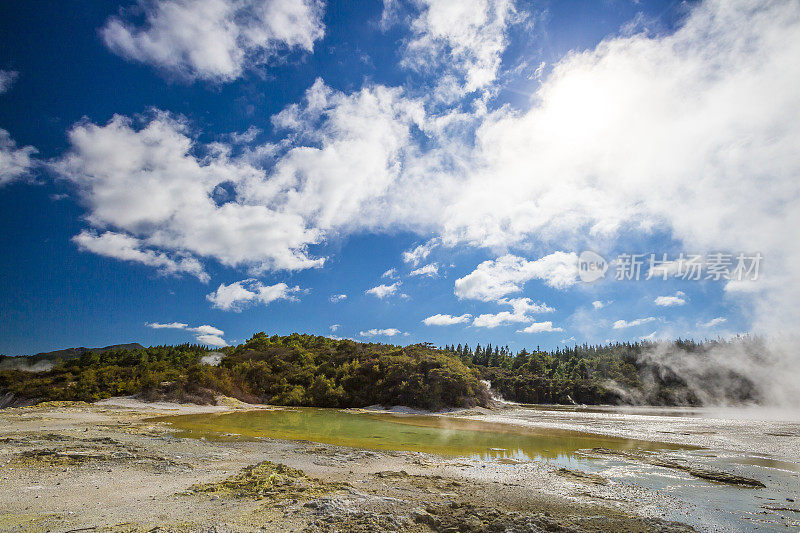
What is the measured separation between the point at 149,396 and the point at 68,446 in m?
24.5

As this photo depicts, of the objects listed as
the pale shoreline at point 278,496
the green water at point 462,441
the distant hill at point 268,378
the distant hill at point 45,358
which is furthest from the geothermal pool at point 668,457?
the distant hill at point 45,358

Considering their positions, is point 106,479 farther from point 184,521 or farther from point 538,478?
point 538,478

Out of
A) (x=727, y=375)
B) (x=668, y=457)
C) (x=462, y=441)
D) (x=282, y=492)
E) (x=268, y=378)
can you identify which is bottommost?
(x=727, y=375)

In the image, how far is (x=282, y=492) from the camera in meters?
7.11

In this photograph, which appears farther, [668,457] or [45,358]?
[45,358]

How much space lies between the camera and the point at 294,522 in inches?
223

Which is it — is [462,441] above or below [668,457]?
below

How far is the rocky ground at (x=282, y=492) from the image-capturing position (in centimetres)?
574

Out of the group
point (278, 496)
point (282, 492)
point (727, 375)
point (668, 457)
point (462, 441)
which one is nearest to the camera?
point (278, 496)

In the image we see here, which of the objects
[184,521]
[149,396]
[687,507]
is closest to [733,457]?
[687,507]

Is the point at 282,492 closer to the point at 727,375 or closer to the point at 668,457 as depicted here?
the point at 668,457

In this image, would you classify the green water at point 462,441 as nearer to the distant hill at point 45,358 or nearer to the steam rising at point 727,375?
the distant hill at point 45,358

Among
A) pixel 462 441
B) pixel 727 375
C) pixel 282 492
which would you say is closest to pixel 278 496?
pixel 282 492

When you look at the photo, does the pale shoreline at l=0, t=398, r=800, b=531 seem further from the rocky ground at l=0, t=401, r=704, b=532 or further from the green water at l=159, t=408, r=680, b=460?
the green water at l=159, t=408, r=680, b=460
